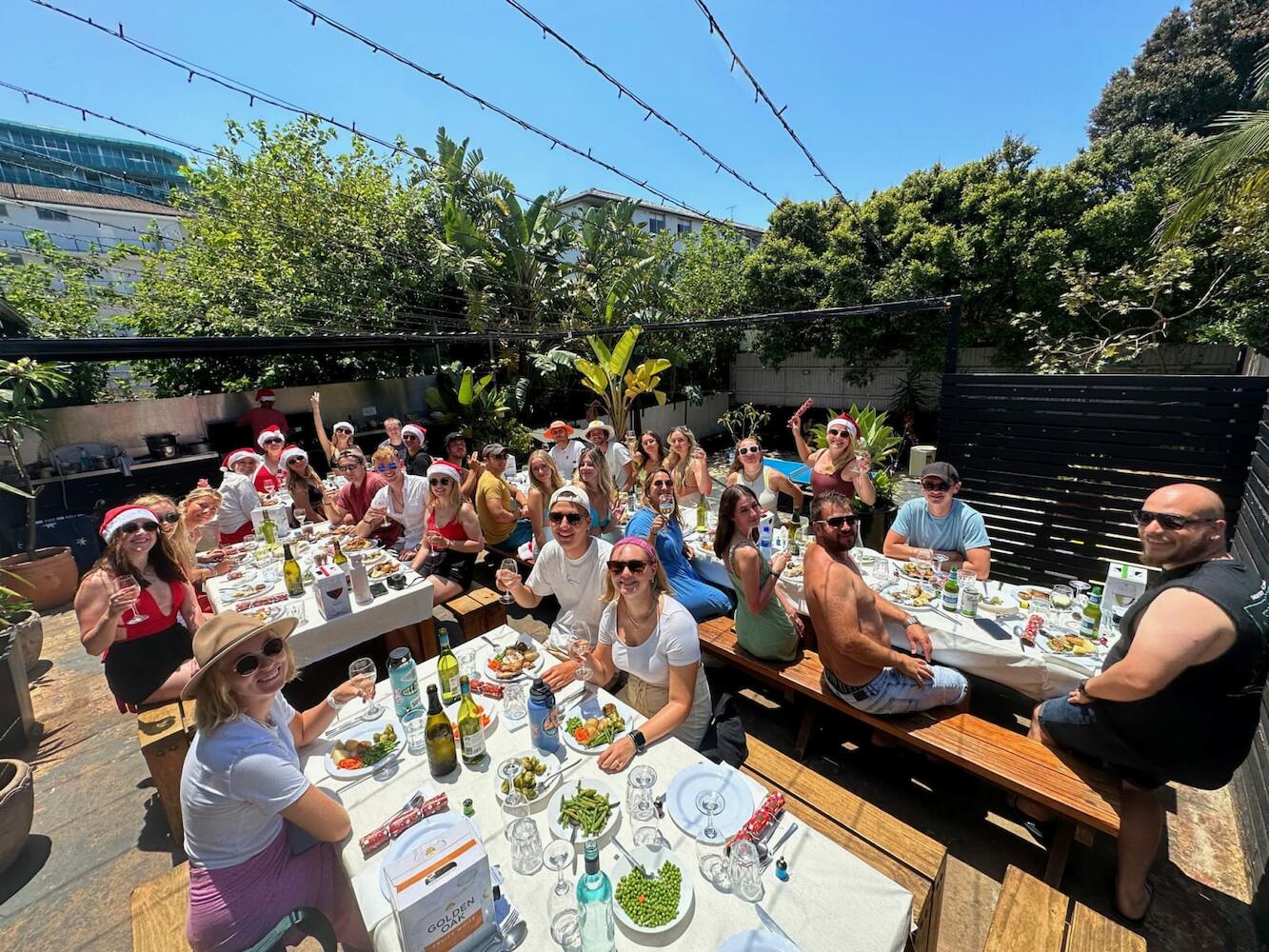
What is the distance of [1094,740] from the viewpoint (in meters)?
2.61

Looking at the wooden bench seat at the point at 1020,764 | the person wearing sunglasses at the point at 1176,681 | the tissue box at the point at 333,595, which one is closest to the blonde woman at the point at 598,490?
the tissue box at the point at 333,595

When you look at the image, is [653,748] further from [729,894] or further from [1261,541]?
[1261,541]

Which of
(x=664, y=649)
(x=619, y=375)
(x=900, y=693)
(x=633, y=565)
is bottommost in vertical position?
(x=900, y=693)

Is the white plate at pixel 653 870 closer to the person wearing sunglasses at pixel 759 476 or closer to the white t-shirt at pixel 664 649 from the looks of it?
the white t-shirt at pixel 664 649

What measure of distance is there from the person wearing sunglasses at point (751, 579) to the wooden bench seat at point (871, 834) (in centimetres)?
91

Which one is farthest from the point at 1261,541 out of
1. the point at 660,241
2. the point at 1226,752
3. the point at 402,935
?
the point at 660,241

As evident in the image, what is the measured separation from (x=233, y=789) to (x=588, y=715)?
1.43 metres

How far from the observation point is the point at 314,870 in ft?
6.78

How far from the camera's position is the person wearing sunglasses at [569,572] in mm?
3445

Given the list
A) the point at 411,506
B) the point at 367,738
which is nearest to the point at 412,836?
the point at 367,738

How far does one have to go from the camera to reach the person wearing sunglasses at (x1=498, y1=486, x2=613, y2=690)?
3.45 meters

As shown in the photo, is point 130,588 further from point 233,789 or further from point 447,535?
point 447,535

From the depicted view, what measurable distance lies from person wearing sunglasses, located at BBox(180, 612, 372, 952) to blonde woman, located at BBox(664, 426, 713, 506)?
456 cm

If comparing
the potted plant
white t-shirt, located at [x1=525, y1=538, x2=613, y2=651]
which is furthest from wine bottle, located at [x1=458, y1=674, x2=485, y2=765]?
the potted plant
